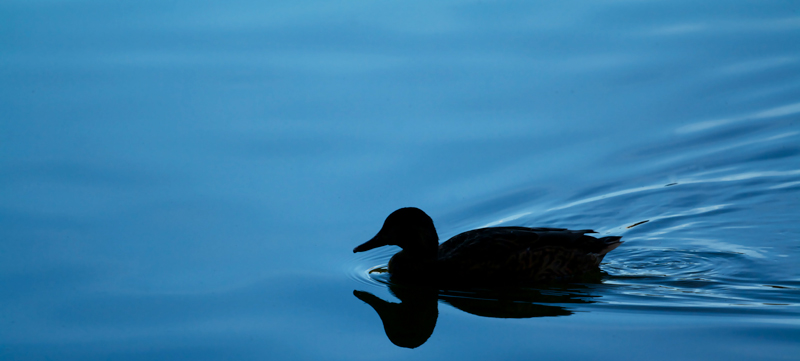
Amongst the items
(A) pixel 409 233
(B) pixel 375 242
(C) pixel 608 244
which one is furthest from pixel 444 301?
(C) pixel 608 244

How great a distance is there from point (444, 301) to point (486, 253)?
0.67m

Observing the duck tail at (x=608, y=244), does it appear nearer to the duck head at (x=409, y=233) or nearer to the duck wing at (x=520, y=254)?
the duck wing at (x=520, y=254)

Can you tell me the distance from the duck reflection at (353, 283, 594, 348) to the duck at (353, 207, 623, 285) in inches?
7.5

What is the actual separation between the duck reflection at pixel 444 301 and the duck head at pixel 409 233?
363 mm

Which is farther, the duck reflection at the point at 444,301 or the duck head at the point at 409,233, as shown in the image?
the duck head at the point at 409,233

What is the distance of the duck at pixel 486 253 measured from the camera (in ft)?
23.9

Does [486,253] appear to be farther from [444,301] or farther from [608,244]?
[608,244]

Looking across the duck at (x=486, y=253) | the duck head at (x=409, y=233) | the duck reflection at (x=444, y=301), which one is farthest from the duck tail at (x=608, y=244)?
the duck head at (x=409, y=233)

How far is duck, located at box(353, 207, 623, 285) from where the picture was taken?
727 centimetres

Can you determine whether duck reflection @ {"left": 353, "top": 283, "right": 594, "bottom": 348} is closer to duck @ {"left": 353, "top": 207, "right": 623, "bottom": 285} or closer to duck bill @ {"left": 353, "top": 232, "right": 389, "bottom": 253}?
duck @ {"left": 353, "top": 207, "right": 623, "bottom": 285}

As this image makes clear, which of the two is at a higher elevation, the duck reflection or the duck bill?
the duck bill

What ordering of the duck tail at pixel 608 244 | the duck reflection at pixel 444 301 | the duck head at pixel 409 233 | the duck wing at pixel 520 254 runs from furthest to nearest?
1. the duck tail at pixel 608 244
2. the duck head at pixel 409 233
3. the duck wing at pixel 520 254
4. the duck reflection at pixel 444 301

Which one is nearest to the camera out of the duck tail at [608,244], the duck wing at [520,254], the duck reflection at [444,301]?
the duck reflection at [444,301]

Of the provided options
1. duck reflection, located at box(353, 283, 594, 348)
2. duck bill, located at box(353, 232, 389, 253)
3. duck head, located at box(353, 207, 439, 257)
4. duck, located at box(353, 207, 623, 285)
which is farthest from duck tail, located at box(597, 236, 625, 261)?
duck bill, located at box(353, 232, 389, 253)
